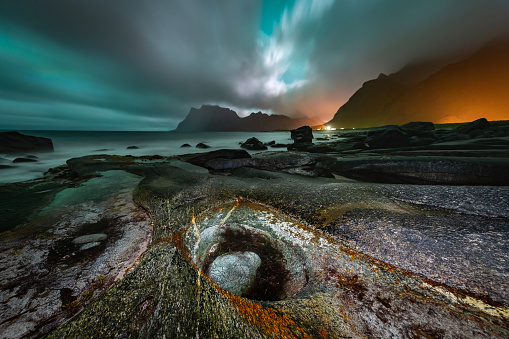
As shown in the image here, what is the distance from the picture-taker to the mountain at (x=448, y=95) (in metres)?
88.0

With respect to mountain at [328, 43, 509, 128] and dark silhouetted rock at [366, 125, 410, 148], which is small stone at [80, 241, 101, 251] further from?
mountain at [328, 43, 509, 128]

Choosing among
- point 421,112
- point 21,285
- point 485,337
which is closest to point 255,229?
point 485,337

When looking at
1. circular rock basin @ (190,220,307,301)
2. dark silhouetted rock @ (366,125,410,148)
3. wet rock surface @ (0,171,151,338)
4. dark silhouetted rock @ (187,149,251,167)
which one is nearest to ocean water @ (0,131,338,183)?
dark silhouetted rock @ (187,149,251,167)

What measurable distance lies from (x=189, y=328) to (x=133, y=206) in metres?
3.92

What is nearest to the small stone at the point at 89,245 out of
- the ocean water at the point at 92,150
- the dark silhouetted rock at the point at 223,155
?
the dark silhouetted rock at the point at 223,155

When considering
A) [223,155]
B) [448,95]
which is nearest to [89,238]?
[223,155]

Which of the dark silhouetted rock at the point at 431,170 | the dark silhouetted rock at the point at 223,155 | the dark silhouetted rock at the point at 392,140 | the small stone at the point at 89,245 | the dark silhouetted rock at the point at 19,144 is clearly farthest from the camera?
the dark silhouetted rock at the point at 19,144

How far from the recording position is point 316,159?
7531mm

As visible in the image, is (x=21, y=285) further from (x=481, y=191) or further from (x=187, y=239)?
(x=481, y=191)

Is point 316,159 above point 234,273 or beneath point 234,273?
above

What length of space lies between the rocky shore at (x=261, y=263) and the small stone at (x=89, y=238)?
19 millimetres

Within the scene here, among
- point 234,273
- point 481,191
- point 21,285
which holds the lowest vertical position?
point 234,273

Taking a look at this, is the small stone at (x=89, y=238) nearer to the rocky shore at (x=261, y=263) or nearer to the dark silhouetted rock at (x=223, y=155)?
the rocky shore at (x=261, y=263)

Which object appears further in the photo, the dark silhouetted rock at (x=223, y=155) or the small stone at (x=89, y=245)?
the dark silhouetted rock at (x=223, y=155)
